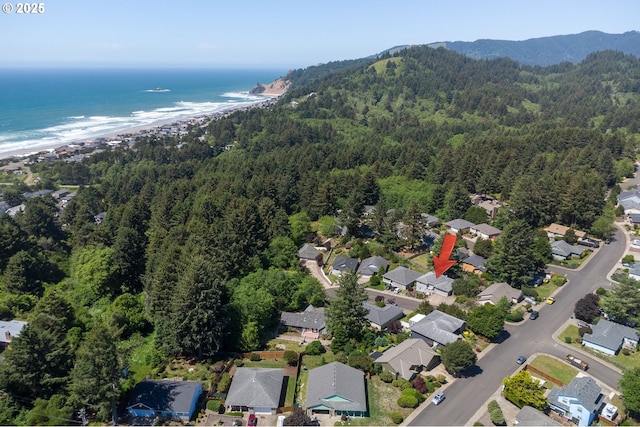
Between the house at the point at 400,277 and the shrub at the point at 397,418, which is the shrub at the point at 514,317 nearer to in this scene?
the house at the point at 400,277

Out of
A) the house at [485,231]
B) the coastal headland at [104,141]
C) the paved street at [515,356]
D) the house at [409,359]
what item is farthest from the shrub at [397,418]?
the coastal headland at [104,141]

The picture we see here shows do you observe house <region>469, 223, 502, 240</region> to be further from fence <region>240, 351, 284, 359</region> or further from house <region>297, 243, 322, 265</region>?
fence <region>240, 351, 284, 359</region>

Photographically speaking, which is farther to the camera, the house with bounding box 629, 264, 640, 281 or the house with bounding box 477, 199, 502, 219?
the house with bounding box 477, 199, 502, 219

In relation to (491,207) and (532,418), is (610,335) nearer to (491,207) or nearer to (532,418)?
(532,418)

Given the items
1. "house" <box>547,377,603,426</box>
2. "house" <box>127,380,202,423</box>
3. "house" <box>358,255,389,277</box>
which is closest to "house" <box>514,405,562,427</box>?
"house" <box>547,377,603,426</box>

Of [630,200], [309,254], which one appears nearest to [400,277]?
[309,254]
